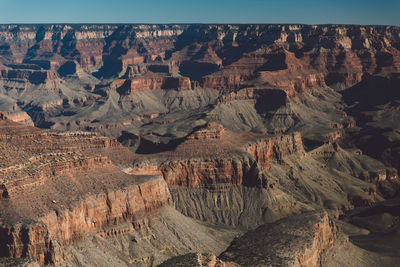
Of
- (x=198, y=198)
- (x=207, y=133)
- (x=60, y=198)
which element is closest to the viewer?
(x=60, y=198)

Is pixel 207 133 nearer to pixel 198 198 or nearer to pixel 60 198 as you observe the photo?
pixel 198 198

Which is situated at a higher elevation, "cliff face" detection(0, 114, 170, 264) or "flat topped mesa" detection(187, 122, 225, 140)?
"flat topped mesa" detection(187, 122, 225, 140)

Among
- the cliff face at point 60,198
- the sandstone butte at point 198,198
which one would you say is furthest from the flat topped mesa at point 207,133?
the cliff face at point 60,198

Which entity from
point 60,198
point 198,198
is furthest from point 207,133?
point 60,198

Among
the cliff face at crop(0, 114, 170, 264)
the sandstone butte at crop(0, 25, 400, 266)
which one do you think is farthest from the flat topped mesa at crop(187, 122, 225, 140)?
the cliff face at crop(0, 114, 170, 264)

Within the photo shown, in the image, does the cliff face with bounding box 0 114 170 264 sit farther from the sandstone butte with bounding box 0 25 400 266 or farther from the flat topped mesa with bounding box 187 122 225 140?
the flat topped mesa with bounding box 187 122 225 140

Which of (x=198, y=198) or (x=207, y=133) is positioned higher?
(x=207, y=133)

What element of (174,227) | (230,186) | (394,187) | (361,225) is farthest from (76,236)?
(394,187)

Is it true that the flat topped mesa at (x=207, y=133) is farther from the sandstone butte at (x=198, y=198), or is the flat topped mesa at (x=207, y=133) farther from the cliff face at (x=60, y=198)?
the cliff face at (x=60, y=198)

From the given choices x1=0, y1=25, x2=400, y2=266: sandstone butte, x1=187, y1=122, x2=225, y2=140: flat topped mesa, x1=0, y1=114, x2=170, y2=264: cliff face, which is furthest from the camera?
x1=187, y1=122, x2=225, y2=140: flat topped mesa

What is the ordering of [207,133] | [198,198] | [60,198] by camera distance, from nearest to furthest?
[60,198] → [198,198] → [207,133]

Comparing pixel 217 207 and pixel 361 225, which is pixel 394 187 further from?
pixel 217 207
